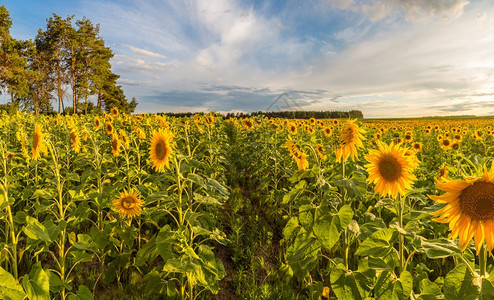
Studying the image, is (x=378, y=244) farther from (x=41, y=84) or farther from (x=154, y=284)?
(x=41, y=84)

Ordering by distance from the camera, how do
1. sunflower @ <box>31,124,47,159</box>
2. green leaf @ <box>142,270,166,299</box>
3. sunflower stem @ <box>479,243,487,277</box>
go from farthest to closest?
sunflower @ <box>31,124,47,159</box>
green leaf @ <box>142,270,166,299</box>
sunflower stem @ <box>479,243,487,277</box>

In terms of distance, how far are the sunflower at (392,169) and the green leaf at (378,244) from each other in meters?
0.37

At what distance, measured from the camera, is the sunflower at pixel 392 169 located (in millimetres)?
2121

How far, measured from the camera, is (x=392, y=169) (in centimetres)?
217

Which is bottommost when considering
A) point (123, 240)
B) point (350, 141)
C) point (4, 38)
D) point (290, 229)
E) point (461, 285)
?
point (123, 240)

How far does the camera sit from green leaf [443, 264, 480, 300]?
1429mm

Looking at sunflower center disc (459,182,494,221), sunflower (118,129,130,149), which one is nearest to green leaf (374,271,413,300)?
sunflower center disc (459,182,494,221)

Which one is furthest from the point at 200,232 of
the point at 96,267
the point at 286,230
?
the point at 96,267

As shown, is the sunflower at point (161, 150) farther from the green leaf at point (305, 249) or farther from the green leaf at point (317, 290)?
the green leaf at point (317, 290)

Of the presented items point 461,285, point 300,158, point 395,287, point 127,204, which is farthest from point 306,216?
point 127,204

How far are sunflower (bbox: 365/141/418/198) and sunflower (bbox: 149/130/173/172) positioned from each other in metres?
1.91

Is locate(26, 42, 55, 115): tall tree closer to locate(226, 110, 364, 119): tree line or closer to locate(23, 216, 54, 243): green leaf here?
locate(226, 110, 364, 119): tree line

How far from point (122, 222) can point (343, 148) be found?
9.44 ft

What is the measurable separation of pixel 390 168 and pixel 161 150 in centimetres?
220
